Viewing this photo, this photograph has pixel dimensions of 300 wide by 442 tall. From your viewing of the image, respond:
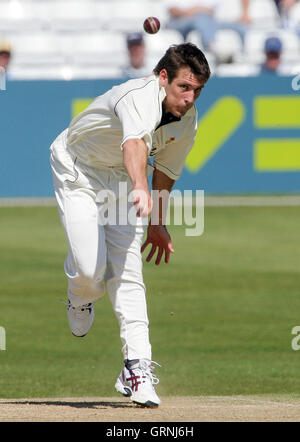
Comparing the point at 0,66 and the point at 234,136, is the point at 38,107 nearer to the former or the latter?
the point at 0,66

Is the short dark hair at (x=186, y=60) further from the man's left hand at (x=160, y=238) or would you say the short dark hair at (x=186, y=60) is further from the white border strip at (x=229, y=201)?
the white border strip at (x=229, y=201)

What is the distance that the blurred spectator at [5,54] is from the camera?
17031 mm

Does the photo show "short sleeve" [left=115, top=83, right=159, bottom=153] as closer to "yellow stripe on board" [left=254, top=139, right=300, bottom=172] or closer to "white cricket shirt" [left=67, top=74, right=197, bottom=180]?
"white cricket shirt" [left=67, top=74, right=197, bottom=180]

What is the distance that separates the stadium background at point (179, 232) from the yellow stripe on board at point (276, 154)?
2 centimetres

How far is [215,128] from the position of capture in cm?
1653

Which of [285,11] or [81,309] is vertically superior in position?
[285,11]

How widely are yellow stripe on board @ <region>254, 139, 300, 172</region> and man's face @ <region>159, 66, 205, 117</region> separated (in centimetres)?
1108

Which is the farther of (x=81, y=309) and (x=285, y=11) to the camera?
(x=285, y=11)

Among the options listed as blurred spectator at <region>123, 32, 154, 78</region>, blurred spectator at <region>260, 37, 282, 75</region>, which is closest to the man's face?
blurred spectator at <region>123, 32, 154, 78</region>

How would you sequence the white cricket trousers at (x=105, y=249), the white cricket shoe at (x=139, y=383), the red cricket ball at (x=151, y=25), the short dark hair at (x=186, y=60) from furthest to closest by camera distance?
the red cricket ball at (x=151, y=25) → the white cricket trousers at (x=105, y=249) → the white cricket shoe at (x=139, y=383) → the short dark hair at (x=186, y=60)

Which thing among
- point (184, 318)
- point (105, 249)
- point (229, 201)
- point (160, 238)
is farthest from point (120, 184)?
point (229, 201)

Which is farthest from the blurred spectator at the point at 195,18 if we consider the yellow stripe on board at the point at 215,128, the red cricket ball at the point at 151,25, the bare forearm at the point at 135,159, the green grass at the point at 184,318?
the bare forearm at the point at 135,159

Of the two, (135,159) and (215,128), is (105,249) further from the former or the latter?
(215,128)

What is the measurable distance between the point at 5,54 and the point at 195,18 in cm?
401
